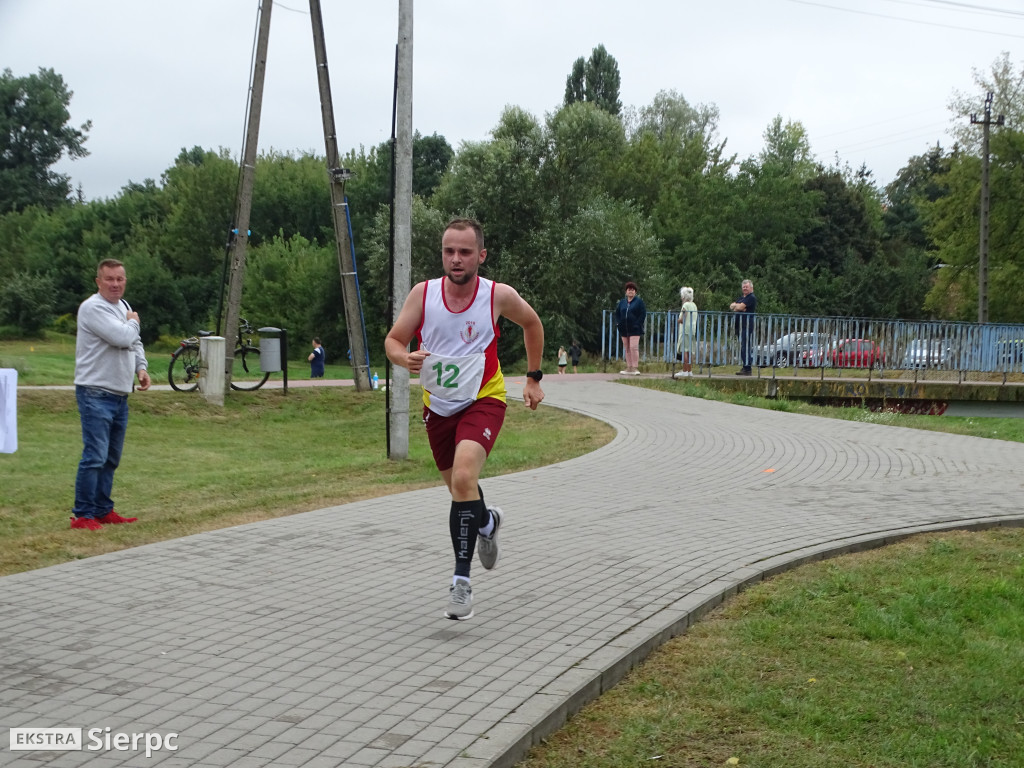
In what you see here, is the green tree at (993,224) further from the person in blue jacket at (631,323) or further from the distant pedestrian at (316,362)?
the person in blue jacket at (631,323)

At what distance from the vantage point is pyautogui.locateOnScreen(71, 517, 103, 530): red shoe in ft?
27.6

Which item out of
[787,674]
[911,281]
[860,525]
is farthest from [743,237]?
[787,674]

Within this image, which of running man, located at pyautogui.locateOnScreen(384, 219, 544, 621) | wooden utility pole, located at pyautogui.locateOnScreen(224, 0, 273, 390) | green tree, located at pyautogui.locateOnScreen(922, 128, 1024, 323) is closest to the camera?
running man, located at pyautogui.locateOnScreen(384, 219, 544, 621)

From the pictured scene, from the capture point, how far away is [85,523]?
334 inches

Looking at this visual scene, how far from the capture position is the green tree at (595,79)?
2808 inches

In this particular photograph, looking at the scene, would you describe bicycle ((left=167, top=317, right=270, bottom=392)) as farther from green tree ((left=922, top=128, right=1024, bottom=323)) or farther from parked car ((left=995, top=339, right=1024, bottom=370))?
green tree ((left=922, top=128, right=1024, bottom=323))

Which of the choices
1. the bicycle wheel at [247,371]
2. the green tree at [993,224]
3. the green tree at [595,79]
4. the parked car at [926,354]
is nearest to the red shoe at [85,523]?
the bicycle wheel at [247,371]

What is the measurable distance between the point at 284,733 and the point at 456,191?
4175cm

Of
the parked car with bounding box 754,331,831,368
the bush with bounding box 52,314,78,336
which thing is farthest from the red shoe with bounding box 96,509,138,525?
the bush with bounding box 52,314,78,336

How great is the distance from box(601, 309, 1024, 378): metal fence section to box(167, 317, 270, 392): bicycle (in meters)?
8.31

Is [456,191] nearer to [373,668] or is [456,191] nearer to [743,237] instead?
[743,237]

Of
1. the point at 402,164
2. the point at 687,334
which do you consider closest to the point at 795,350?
the point at 687,334

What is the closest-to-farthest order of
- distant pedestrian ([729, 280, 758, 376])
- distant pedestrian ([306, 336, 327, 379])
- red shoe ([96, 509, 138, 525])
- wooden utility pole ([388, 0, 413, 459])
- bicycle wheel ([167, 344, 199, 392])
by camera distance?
red shoe ([96, 509, 138, 525])
wooden utility pole ([388, 0, 413, 459])
bicycle wheel ([167, 344, 199, 392])
distant pedestrian ([729, 280, 758, 376])
distant pedestrian ([306, 336, 327, 379])

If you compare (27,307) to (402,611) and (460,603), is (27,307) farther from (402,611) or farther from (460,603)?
(460,603)
